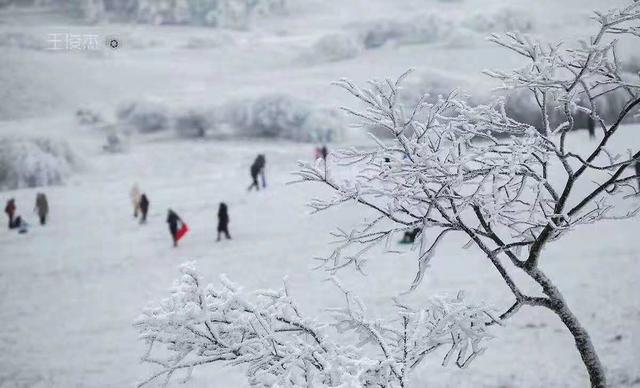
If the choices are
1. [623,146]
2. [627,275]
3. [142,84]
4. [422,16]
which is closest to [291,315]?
[627,275]

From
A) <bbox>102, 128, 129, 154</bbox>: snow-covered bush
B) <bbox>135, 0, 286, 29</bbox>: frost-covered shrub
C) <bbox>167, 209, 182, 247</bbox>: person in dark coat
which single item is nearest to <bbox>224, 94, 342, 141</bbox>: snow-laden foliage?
<bbox>102, 128, 129, 154</bbox>: snow-covered bush

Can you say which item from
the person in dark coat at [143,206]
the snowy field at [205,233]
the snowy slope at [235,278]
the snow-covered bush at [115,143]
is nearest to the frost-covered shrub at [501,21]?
the snowy field at [205,233]

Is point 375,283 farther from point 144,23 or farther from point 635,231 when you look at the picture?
point 144,23

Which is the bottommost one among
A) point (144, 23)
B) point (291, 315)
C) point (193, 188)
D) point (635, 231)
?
point (193, 188)

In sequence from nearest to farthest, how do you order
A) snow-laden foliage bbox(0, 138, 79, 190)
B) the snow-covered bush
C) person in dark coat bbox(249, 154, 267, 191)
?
person in dark coat bbox(249, 154, 267, 191)
snow-laden foliage bbox(0, 138, 79, 190)
the snow-covered bush

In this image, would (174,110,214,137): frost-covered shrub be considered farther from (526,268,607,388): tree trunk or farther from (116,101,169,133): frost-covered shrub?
(526,268,607,388): tree trunk

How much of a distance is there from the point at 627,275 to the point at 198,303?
8544 millimetres

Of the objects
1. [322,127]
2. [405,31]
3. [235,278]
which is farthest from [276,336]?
[405,31]

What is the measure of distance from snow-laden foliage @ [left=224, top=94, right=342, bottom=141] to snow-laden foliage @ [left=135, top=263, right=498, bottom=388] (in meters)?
21.9

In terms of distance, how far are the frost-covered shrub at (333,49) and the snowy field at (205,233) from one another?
0.59ft

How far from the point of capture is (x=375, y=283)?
9914 mm

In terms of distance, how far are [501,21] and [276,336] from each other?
105 feet

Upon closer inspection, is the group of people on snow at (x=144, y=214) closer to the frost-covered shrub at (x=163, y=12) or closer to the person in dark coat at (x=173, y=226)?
the person in dark coat at (x=173, y=226)

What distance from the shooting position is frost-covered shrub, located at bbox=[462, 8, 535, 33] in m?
30.5
